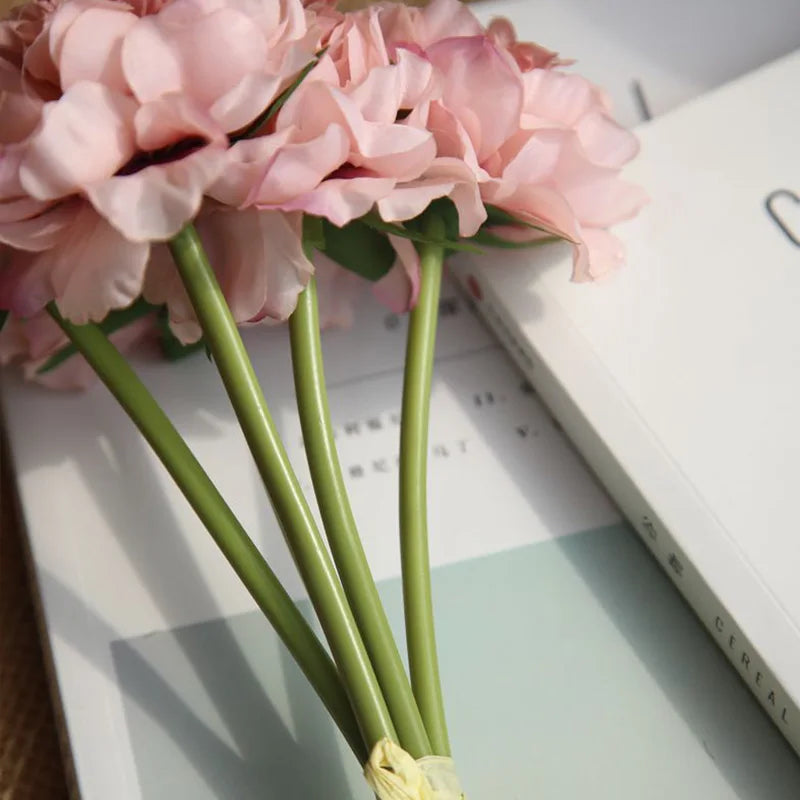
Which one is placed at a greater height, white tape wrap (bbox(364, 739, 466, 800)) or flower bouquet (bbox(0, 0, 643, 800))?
flower bouquet (bbox(0, 0, 643, 800))

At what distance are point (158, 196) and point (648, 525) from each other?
225 mm

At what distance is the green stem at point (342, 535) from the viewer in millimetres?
306

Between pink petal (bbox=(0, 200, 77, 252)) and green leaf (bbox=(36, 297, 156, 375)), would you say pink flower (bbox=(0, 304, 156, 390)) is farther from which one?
pink petal (bbox=(0, 200, 77, 252))

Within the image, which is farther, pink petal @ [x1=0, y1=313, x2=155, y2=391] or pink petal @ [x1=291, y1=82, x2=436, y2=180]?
pink petal @ [x1=0, y1=313, x2=155, y2=391]

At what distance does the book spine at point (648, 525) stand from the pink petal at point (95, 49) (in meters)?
0.20

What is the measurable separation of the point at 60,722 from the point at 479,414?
21 centimetres

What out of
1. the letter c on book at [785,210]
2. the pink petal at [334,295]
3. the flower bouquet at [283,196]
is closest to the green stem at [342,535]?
the flower bouquet at [283,196]

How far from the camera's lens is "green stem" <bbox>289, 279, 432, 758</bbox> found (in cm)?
31

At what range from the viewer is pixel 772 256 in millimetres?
433

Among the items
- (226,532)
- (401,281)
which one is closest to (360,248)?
(401,281)

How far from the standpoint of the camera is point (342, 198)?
0.98 feet

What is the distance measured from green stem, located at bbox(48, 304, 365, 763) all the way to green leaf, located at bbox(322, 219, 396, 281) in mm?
93

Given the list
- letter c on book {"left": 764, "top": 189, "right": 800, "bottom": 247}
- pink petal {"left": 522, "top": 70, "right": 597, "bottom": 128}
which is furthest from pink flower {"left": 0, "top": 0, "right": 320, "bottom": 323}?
letter c on book {"left": 764, "top": 189, "right": 800, "bottom": 247}

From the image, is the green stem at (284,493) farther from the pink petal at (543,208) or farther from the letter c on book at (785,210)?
the letter c on book at (785,210)
